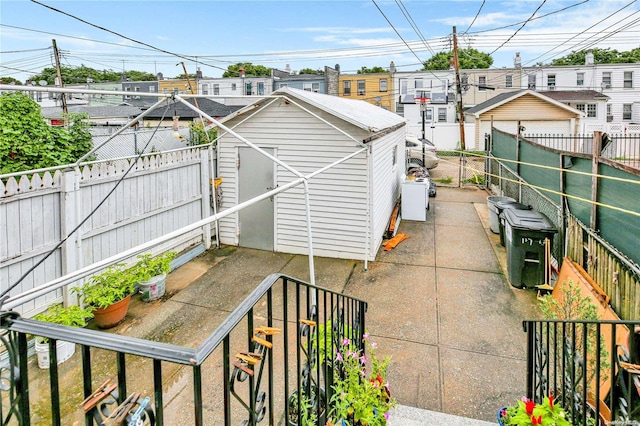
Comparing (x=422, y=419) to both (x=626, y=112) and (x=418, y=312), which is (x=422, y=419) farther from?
(x=626, y=112)

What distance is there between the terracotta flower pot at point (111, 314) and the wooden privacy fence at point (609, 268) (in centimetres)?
541

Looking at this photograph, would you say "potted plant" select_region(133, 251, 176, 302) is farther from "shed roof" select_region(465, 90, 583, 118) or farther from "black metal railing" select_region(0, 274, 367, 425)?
"shed roof" select_region(465, 90, 583, 118)

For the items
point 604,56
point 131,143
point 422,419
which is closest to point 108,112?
point 131,143

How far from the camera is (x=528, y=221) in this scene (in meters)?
6.03

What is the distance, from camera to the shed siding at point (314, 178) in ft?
23.7

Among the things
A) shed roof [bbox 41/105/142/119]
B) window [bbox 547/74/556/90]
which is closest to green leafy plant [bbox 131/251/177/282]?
shed roof [bbox 41/105/142/119]

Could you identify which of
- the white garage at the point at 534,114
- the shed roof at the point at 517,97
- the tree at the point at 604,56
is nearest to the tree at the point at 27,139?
the white garage at the point at 534,114

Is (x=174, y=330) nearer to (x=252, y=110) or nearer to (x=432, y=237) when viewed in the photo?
(x=252, y=110)

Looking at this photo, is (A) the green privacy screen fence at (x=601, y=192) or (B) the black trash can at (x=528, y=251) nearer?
(A) the green privacy screen fence at (x=601, y=192)

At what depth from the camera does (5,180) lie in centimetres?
448

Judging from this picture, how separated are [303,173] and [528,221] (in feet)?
12.6

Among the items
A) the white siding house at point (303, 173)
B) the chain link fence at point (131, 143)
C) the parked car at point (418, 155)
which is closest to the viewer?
the white siding house at point (303, 173)

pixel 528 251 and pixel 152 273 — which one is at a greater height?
pixel 528 251

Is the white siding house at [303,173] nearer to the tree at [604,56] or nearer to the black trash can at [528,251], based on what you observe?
the black trash can at [528,251]
